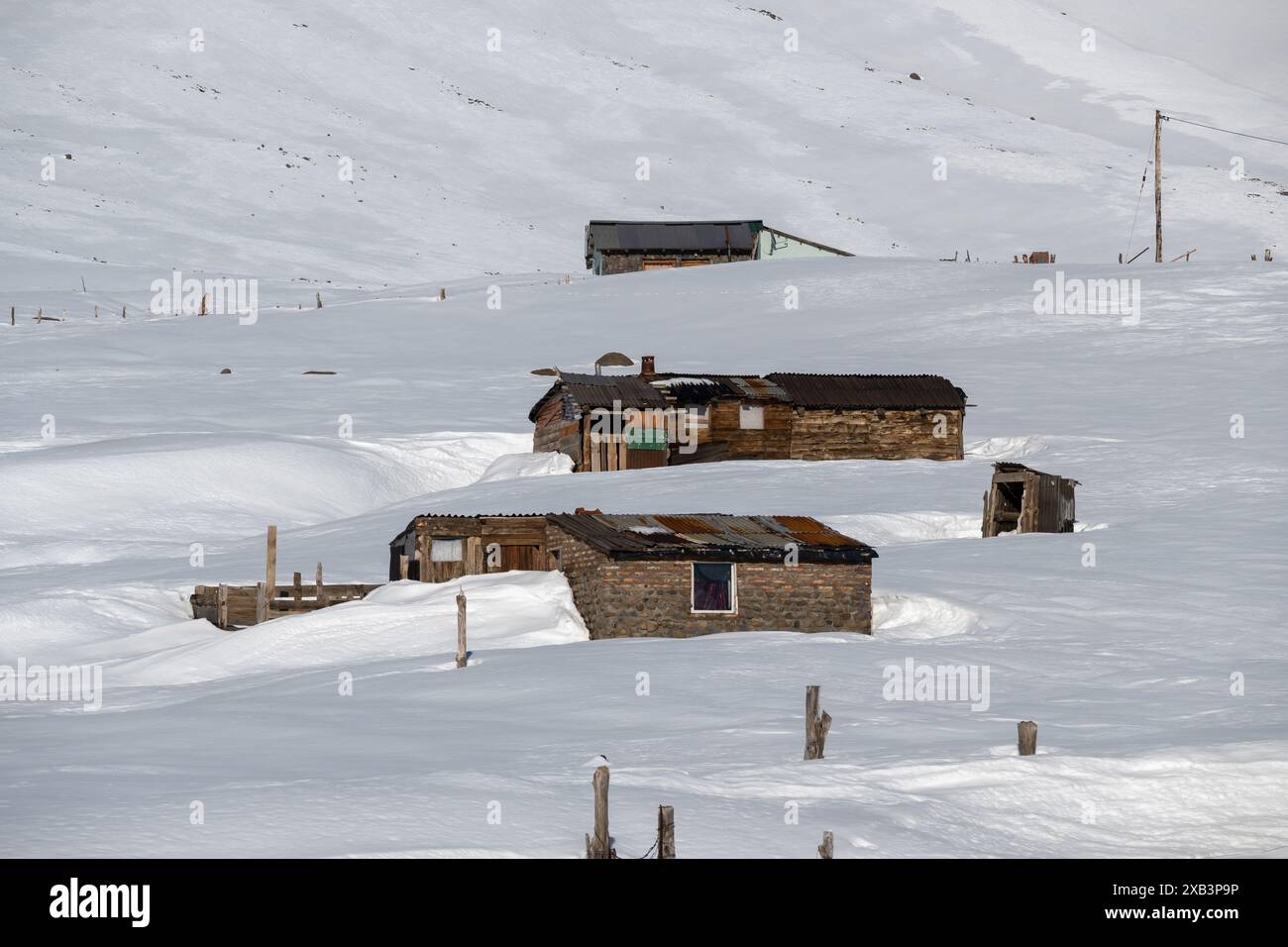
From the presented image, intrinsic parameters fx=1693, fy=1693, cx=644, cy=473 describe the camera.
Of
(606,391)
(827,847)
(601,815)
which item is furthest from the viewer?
(606,391)

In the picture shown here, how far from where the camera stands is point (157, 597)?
36.6m

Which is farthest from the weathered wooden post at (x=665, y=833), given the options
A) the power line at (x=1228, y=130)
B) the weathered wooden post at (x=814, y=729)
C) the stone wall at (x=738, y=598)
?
the power line at (x=1228, y=130)

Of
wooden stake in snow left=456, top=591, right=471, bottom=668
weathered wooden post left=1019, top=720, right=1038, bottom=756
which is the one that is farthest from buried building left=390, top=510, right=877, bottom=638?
weathered wooden post left=1019, top=720, right=1038, bottom=756

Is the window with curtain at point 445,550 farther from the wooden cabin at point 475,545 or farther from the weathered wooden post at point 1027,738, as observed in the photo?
the weathered wooden post at point 1027,738

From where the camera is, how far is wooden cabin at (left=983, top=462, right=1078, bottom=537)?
4106 cm

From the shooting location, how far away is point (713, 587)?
30.9m

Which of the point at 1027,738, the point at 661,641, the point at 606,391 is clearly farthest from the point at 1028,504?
the point at 1027,738

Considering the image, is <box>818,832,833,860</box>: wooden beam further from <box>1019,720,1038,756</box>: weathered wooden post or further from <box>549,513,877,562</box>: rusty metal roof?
<box>549,513,877,562</box>: rusty metal roof

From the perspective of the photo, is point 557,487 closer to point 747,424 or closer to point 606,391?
point 606,391

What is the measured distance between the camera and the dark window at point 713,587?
30.8 m

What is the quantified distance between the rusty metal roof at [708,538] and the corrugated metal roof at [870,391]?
1939cm

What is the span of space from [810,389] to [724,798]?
36315mm

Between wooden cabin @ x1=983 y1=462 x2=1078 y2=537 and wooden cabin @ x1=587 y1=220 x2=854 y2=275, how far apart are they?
52.5m

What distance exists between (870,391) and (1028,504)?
1333 centimetres
